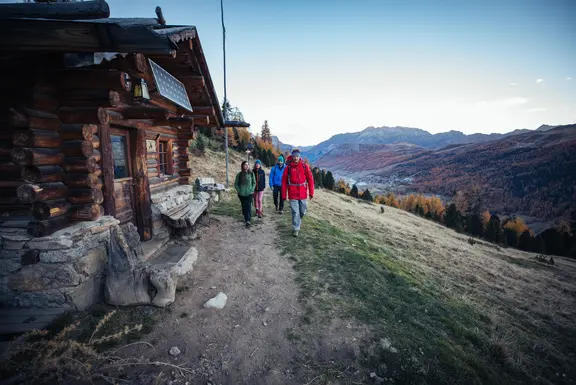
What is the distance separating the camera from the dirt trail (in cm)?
303

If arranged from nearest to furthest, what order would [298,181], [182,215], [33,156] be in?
[33,156]
[182,215]
[298,181]

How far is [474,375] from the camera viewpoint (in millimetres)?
3311

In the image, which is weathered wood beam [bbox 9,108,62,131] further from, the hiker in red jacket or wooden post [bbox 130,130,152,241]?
the hiker in red jacket

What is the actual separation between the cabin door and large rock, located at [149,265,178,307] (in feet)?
7.00

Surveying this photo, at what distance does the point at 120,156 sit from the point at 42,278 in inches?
117

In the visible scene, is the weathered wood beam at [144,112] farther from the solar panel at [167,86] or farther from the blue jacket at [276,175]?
the blue jacket at [276,175]

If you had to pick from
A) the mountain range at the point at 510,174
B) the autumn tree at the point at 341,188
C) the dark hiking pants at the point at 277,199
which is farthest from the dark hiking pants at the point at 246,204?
the mountain range at the point at 510,174

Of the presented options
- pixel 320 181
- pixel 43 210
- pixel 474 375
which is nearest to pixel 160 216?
pixel 43 210

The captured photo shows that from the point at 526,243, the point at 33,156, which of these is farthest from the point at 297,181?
the point at 526,243

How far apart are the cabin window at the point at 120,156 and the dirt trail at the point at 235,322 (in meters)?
2.59

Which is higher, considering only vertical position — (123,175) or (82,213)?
(123,175)

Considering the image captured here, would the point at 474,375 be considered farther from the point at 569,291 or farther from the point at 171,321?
the point at 569,291

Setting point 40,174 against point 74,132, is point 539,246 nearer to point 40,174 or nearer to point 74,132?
point 74,132

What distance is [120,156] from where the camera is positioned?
556cm
